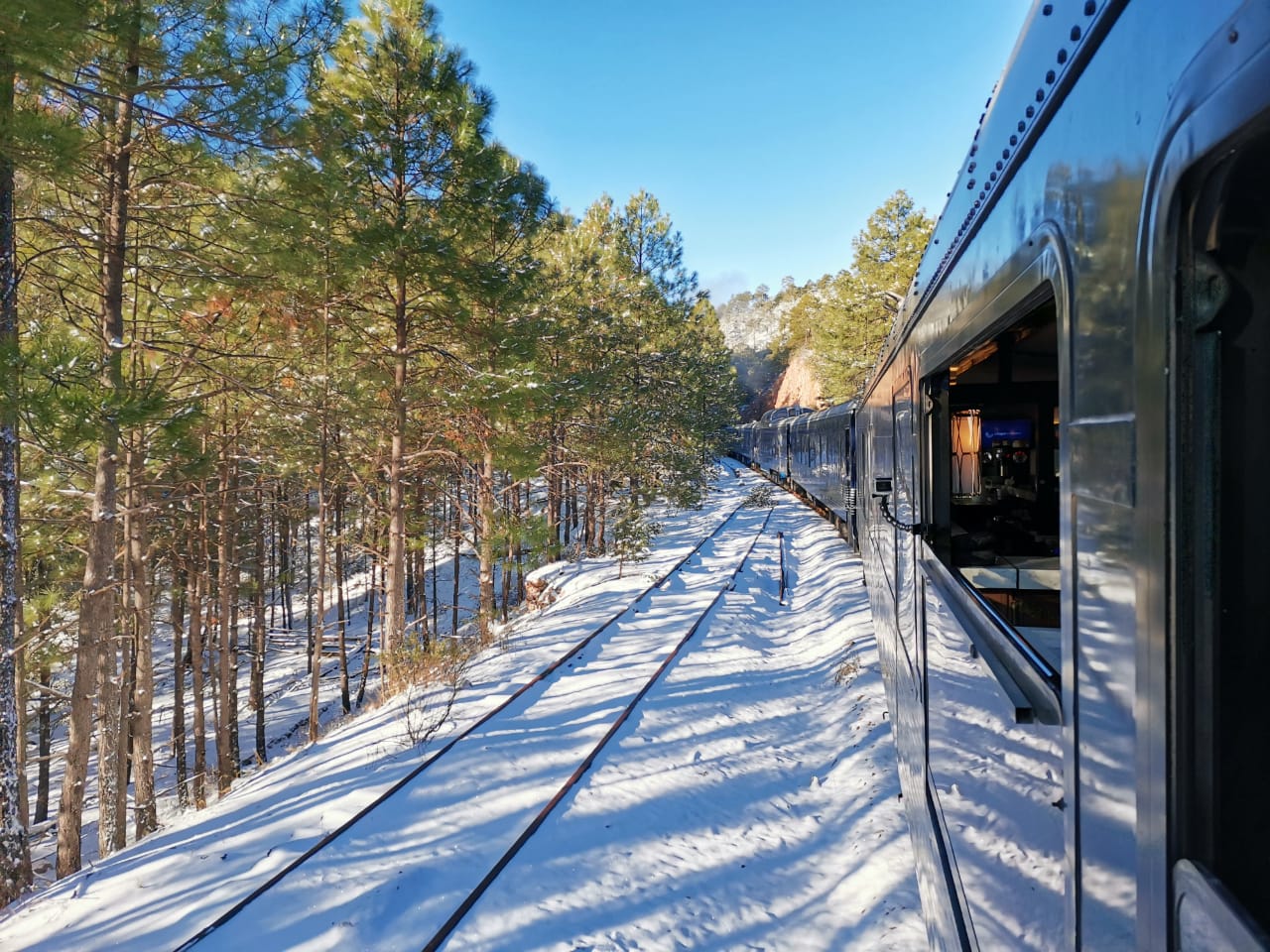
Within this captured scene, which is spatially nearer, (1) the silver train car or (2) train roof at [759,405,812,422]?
(1) the silver train car

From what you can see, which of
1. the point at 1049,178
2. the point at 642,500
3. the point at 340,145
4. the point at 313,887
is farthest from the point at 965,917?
the point at 642,500

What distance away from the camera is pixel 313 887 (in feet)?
14.3

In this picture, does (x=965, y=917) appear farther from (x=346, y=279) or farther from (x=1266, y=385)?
(x=346, y=279)

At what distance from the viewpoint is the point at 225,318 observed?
975cm

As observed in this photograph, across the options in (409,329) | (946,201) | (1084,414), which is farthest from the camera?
(409,329)

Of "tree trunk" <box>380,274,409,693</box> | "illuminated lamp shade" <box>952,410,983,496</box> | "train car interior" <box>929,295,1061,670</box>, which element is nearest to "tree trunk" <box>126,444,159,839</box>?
"tree trunk" <box>380,274,409,693</box>

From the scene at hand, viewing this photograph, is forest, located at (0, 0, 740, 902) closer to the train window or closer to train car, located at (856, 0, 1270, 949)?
train car, located at (856, 0, 1270, 949)

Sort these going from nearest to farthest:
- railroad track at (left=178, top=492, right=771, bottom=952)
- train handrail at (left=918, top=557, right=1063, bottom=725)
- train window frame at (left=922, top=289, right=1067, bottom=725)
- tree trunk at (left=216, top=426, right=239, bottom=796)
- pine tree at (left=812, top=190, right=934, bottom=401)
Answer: train handrail at (left=918, top=557, right=1063, bottom=725), train window frame at (left=922, top=289, right=1067, bottom=725), railroad track at (left=178, top=492, right=771, bottom=952), tree trunk at (left=216, top=426, right=239, bottom=796), pine tree at (left=812, top=190, right=934, bottom=401)

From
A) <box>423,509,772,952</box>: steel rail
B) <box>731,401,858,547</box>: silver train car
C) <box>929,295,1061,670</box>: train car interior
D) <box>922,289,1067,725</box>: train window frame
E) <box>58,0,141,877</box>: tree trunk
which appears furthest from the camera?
<box>731,401,858,547</box>: silver train car

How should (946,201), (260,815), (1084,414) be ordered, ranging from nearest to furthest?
(1084,414) < (946,201) < (260,815)

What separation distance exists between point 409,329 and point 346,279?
1.70 meters

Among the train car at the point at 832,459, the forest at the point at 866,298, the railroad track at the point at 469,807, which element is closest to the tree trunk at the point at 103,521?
the railroad track at the point at 469,807

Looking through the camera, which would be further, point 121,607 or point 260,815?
point 121,607

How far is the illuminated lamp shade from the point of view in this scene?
229 inches
